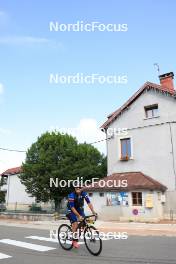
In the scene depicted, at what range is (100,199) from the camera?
22.4m

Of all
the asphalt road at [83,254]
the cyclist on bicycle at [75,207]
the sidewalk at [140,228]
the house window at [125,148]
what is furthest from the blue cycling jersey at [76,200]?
the house window at [125,148]

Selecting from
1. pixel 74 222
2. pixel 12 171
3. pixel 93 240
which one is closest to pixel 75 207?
pixel 74 222

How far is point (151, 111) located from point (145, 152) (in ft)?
10.6

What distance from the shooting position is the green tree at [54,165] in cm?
3591

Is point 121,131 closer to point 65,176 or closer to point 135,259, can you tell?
point 65,176

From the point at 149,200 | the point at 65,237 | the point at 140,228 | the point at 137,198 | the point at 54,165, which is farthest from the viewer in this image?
the point at 54,165

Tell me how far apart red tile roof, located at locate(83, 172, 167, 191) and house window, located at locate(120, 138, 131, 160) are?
52.7 inches

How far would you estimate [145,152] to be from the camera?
23359 millimetres

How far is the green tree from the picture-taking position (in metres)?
35.9

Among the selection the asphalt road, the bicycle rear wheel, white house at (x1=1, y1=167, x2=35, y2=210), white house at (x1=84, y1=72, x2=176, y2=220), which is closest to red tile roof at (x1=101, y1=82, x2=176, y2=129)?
white house at (x1=84, y1=72, x2=176, y2=220)

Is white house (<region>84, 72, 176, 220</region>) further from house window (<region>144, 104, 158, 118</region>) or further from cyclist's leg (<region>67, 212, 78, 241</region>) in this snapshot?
cyclist's leg (<region>67, 212, 78, 241</region>)

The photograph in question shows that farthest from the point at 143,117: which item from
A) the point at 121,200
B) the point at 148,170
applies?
the point at 121,200

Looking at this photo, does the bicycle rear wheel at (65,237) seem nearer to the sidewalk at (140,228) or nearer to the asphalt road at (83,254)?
the asphalt road at (83,254)

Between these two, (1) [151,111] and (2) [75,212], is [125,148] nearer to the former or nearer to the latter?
(1) [151,111]
